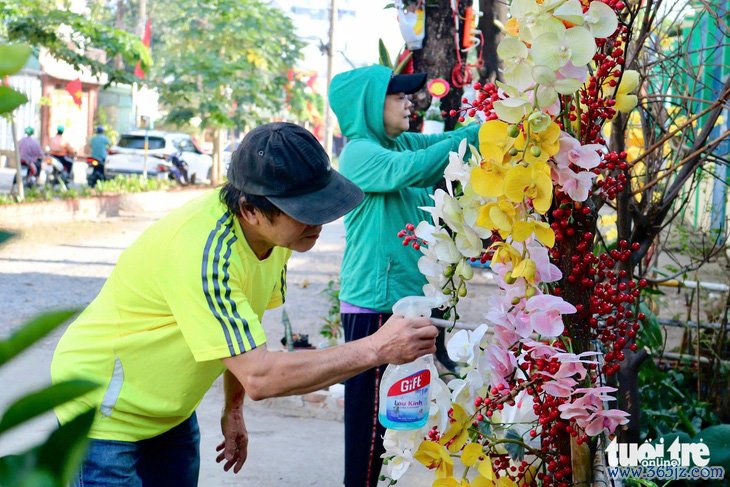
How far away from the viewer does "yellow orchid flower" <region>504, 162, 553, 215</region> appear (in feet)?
5.54

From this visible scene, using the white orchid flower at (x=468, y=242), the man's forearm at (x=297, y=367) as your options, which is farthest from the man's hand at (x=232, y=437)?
the white orchid flower at (x=468, y=242)

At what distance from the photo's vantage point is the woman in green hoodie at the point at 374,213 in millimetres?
3424

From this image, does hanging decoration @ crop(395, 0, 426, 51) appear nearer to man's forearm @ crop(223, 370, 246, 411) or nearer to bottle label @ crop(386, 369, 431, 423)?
man's forearm @ crop(223, 370, 246, 411)

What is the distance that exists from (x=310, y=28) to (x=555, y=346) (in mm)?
87299

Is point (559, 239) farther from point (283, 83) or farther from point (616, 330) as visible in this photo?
point (283, 83)

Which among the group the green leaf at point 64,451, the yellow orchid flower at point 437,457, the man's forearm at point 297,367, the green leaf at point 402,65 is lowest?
the yellow orchid flower at point 437,457

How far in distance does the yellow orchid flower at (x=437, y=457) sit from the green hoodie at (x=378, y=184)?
1463 mm

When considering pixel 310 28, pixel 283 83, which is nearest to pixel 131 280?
pixel 283 83

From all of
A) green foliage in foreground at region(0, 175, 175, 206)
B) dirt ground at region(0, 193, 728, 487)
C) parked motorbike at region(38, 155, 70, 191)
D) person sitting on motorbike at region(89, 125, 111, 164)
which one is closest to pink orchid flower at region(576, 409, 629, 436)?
dirt ground at region(0, 193, 728, 487)

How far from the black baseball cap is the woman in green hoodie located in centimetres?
110

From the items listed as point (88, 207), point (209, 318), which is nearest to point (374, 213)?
point (209, 318)

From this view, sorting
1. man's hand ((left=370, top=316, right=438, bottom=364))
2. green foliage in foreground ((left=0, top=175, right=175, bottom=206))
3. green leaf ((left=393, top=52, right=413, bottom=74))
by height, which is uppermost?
green leaf ((left=393, top=52, right=413, bottom=74))

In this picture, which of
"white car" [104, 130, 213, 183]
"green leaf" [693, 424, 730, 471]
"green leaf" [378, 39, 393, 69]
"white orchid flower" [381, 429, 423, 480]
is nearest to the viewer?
"white orchid flower" [381, 429, 423, 480]

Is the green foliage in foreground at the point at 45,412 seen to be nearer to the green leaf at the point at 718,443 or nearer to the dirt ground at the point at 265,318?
the dirt ground at the point at 265,318
